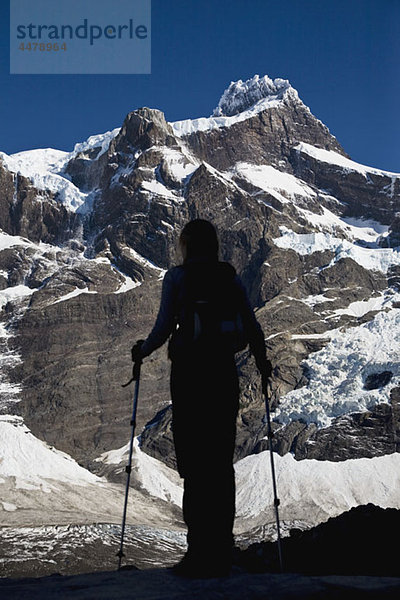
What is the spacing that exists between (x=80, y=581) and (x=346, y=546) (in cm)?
985

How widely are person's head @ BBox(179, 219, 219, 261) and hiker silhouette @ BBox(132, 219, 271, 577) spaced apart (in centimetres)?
11

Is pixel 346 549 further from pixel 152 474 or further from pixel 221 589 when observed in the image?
pixel 152 474

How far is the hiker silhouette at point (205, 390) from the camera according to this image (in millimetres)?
6301

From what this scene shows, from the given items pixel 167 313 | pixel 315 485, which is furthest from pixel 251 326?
pixel 315 485

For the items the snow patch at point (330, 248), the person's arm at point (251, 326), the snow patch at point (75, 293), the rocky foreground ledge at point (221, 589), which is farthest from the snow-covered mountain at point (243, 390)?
Result: the rocky foreground ledge at point (221, 589)

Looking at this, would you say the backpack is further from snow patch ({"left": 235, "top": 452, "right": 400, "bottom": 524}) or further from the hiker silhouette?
snow patch ({"left": 235, "top": 452, "right": 400, "bottom": 524})

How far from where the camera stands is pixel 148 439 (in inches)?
5719

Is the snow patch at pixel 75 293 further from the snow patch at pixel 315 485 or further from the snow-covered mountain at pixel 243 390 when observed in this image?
the snow patch at pixel 315 485

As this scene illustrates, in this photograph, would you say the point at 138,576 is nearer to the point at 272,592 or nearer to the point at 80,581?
the point at 80,581

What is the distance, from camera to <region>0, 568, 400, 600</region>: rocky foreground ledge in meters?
4.43

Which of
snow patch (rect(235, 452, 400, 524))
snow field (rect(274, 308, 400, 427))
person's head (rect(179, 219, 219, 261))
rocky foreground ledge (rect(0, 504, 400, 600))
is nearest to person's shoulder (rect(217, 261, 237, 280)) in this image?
person's head (rect(179, 219, 219, 261))

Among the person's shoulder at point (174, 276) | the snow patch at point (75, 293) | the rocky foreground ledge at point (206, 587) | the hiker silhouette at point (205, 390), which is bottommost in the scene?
the rocky foreground ledge at point (206, 587)

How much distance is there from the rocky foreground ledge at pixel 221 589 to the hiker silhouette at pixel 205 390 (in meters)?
0.75

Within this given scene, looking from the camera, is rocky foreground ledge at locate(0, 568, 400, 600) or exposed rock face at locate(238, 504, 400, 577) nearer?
rocky foreground ledge at locate(0, 568, 400, 600)
